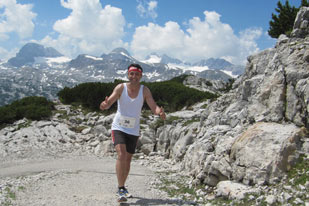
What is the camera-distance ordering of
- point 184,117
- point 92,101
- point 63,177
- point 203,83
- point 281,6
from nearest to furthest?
1. point 63,177
2. point 184,117
3. point 281,6
4. point 92,101
5. point 203,83

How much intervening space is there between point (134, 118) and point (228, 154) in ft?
11.2

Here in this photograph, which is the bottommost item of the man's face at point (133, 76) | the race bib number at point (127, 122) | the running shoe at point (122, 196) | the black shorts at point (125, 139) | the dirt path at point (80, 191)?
the dirt path at point (80, 191)

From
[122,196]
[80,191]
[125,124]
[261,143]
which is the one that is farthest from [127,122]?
[261,143]

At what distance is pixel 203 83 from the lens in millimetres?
62375

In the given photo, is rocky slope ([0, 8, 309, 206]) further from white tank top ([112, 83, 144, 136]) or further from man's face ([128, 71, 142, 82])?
man's face ([128, 71, 142, 82])

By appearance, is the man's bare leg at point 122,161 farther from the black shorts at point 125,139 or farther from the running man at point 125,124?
the black shorts at point 125,139

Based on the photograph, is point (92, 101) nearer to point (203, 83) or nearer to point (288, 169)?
point (288, 169)

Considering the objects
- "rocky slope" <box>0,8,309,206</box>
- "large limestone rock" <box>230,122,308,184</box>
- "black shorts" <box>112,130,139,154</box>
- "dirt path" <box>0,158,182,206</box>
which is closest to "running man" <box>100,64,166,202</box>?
"black shorts" <box>112,130,139,154</box>

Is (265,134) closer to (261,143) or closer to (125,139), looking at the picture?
(261,143)

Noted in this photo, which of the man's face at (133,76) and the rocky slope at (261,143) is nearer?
the rocky slope at (261,143)

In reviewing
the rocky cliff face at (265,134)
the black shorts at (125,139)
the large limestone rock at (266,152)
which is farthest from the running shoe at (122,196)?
the large limestone rock at (266,152)

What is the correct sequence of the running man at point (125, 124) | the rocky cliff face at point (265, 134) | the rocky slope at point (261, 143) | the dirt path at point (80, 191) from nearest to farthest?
the rocky slope at point (261, 143) → the running man at point (125, 124) → the dirt path at point (80, 191) → the rocky cliff face at point (265, 134)

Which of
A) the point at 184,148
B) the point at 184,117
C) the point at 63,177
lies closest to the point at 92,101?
the point at 184,117

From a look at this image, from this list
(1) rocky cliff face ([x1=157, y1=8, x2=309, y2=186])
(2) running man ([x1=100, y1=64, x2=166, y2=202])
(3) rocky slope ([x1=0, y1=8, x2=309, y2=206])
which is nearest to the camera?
(3) rocky slope ([x1=0, y1=8, x2=309, y2=206])
